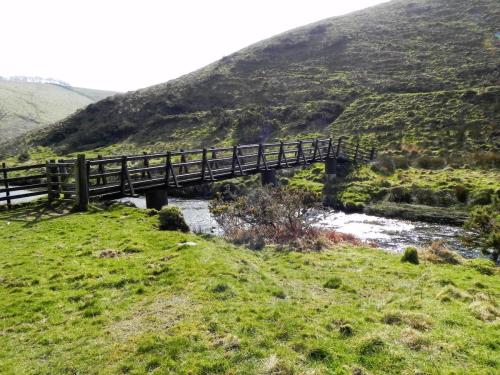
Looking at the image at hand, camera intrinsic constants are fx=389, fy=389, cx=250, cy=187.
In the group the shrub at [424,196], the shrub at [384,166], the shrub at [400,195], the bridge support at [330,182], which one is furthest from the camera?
the shrub at [384,166]

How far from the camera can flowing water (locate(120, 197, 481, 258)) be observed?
69.5 feet

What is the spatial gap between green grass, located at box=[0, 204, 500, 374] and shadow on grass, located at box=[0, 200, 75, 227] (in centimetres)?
199

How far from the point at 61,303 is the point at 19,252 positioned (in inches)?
170

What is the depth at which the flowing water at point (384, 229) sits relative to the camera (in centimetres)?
2119

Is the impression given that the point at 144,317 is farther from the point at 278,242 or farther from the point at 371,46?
the point at 371,46

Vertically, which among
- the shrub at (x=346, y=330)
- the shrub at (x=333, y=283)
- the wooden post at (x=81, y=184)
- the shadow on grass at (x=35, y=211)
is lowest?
the shrub at (x=333, y=283)

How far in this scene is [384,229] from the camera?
2481 cm

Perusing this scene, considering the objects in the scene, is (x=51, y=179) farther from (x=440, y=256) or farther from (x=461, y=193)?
(x=461, y=193)

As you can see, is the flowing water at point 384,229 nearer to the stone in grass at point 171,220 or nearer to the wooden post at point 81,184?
the stone in grass at point 171,220

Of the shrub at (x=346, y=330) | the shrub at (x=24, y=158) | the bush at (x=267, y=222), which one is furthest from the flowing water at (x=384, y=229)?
the shrub at (x=24, y=158)

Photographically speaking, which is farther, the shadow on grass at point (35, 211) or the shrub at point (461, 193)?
the shrub at point (461, 193)

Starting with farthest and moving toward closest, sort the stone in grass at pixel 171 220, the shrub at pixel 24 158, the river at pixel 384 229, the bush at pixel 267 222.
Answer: the shrub at pixel 24 158
the river at pixel 384 229
the bush at pixel 267 222
the stone in grass at pixel 171 220

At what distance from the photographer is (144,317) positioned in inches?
331

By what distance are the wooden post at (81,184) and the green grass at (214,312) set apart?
309 cm
